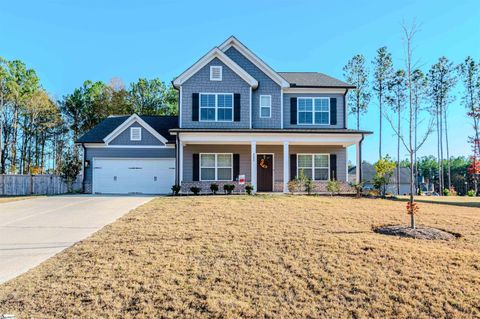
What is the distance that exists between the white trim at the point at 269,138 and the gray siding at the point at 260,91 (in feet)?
5.86

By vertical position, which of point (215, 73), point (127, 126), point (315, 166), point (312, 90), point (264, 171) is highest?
point (215, 73)

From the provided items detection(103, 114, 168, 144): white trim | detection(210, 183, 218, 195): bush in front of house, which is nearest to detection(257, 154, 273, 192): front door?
detection(210, 183, 218, 195): bush in front of house

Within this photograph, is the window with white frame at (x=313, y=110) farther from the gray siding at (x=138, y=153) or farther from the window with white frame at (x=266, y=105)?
the gray siding at (x=138, y=153)

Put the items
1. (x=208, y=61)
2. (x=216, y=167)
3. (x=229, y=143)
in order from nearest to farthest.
Result: (x=229, y=143) < (x=208, y=61) < (x=216, y=167)

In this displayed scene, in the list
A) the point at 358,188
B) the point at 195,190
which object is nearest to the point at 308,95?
the point at 358,188

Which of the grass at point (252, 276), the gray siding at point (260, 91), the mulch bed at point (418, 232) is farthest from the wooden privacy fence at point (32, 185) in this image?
the mulch bed at point (418, 232)

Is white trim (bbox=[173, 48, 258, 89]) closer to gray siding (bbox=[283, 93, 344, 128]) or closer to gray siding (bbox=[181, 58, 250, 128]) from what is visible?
gray siding (bbox=[181, 58, 250, 128])

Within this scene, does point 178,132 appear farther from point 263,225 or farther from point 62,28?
point 62,28

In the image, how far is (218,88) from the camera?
57.5ft

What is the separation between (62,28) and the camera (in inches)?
913

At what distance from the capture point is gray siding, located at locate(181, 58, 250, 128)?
17375mm

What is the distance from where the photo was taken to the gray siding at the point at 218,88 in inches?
684

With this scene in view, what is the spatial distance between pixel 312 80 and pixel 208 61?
Answer: 671cm

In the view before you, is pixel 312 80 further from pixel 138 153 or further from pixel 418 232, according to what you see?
pixel 418 232
